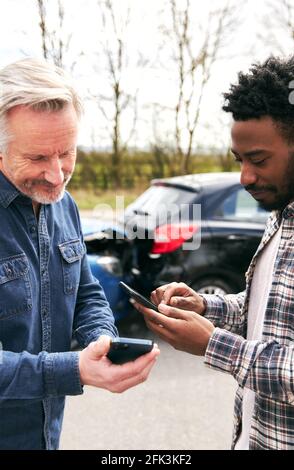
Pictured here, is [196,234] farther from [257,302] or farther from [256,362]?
[256,362]

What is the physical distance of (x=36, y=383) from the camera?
1193 millimetres

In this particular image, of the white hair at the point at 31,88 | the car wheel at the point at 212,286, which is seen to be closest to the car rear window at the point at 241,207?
the car wheel at the point at 212,286

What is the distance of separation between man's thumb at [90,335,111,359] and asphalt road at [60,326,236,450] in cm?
181

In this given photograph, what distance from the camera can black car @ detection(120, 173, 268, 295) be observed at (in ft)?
14.6

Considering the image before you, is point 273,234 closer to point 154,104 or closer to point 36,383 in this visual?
point 36,383

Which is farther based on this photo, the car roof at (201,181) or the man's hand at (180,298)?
the car roof at (201,181)

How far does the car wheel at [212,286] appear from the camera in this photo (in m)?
4.70

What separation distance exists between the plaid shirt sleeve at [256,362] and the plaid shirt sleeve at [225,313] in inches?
12.7

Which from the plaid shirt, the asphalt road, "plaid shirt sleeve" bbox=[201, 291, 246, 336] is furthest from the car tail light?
the plaid shirt

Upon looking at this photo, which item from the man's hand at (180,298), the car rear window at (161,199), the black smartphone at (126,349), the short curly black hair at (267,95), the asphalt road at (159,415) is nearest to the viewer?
the black smartphone at (126,349)

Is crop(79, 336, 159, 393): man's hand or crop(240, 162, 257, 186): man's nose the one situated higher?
crop(240, 162, 257, 186): man's nose

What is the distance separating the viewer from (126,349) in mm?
1156

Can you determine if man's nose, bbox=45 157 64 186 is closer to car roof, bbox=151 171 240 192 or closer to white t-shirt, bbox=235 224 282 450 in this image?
white t-shirt, bbox=235 224 282 450

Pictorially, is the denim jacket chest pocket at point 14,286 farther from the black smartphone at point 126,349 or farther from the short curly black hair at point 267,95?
the short curly black hair at point 267,95
